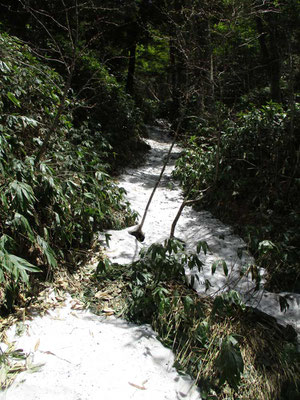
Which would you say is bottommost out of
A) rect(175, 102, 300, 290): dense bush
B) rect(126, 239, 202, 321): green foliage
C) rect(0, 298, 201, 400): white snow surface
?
rect(0, 298, 201, 400): white snow surface

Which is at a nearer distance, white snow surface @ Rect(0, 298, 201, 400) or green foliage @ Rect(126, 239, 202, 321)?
white snow surface @ Rect(0, 298, 201, 400)

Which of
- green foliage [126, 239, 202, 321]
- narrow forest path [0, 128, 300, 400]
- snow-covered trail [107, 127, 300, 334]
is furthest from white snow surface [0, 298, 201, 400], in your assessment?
snow-covered trail [107, 127, 300, 334]

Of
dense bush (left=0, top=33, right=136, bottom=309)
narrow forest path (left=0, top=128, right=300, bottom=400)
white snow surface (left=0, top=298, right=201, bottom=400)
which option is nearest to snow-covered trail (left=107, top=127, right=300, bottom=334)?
narrow forest path (left=0, top=128, right=300, bottom=400)

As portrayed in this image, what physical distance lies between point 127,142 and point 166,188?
188cm

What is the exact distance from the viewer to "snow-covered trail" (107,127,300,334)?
254cm

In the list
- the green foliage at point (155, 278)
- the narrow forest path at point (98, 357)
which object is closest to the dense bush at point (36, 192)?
the narrow forest path at point (98, 357)

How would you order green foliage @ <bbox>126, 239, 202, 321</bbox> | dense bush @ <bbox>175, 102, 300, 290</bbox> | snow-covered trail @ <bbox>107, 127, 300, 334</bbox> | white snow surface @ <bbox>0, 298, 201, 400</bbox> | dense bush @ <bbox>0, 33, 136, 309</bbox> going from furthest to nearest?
dense bush @ <bbox>175, 102, 300, 290</bbox>, snow-covered trail @ <bbox>107, 127, 300, 334</bbox>, green foliage @ <bbox>126, 239, 202, 321</bbox>, dense bush @ <bbox>0, 33, 136, 309</bbox>, white snow surface @ <bbox>0, 298, 201, 400</bbox>

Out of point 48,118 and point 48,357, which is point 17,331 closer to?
point 48,357

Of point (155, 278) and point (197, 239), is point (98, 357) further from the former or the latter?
point (197, 239)

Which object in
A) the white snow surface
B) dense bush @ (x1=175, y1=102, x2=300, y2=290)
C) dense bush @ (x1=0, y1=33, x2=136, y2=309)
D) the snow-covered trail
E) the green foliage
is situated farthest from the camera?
dense bush @ (x1=175, y1=102, x2=300, y2=290)

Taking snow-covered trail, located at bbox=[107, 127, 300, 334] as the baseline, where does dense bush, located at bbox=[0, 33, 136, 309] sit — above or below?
above

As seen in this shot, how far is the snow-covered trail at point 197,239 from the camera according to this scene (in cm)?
254

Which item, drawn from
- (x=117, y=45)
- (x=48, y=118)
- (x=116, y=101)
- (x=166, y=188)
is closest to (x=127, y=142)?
(x=116, y=101)

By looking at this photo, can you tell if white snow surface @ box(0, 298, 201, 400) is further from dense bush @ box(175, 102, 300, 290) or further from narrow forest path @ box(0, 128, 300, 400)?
dense bush @ box(175, 102, 300, 290)
